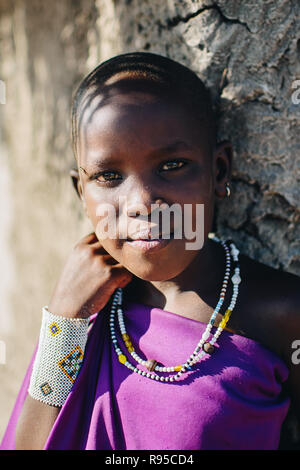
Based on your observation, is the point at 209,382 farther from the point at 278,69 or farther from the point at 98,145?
the point at 278,69

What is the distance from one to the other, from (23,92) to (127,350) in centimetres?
160

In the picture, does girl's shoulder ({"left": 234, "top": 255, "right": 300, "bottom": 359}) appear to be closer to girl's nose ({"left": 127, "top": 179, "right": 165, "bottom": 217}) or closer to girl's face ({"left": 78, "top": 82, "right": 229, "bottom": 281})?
girl's face ({"left": 78, "top": 82, "right": 229, "bottom": 281})

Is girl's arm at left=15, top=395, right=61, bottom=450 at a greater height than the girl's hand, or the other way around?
the girl's hand

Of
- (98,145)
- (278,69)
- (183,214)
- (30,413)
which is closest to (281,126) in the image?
(278,69)

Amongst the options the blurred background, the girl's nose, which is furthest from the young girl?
the blurred background

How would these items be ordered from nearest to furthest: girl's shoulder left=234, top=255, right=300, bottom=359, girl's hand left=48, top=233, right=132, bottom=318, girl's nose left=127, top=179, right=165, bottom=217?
girl's nose left=127, top=179, right=165, bottom=217
girl's shoulder left=234, top=255, right=300, bottom=359
girl's hand left=48, top=233, right=132, bottom=318

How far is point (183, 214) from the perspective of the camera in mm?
1124

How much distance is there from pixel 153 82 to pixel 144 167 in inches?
9.3

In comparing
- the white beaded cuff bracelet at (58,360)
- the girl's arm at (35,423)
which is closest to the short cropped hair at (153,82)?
the white beaded cuff bracelet at (58,360)

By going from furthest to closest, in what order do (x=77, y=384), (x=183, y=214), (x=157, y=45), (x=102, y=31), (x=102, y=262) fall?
(x=102, y=31) < (x=157, y=45) < (x=102, y=262) < (x=77, y=384) < (x=183, y=214)

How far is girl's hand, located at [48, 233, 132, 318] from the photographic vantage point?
4.37ft

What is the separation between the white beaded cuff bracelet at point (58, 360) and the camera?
1284 mm

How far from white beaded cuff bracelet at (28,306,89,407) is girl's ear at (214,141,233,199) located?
594 millimetres

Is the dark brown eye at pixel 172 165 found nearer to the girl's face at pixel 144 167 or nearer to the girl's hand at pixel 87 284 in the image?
the girl's face at pixel 144 167
